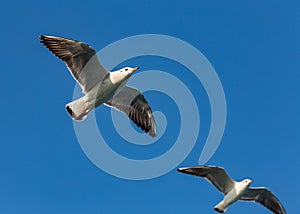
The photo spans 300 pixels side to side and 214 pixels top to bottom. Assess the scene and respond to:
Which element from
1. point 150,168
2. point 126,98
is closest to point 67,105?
point 126,98

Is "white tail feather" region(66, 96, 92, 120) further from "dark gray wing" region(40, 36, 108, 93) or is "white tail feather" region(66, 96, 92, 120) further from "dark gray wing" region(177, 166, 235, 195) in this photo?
"dark gray wing" region(177, 166, 235, 195)

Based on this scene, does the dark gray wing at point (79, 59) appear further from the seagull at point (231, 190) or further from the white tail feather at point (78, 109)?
the seagull at point (231, 190)

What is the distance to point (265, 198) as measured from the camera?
83.5 feet

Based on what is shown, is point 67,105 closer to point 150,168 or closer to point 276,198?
point 150,168

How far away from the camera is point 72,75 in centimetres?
2103

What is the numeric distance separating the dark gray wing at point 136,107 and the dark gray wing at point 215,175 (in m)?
2.13

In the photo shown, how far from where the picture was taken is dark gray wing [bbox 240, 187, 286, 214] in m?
25.0

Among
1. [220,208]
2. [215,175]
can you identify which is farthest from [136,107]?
[220,208]

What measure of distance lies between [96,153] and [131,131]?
5.73 ft

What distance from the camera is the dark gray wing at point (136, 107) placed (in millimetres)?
22578

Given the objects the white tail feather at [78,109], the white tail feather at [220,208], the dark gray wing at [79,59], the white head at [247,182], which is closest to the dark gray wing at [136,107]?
the dark gray wing at [79,59]

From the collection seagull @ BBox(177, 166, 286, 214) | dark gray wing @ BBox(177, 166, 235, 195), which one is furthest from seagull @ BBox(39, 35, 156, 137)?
dark gray wing @ BBox(177, 166, 235, 195)

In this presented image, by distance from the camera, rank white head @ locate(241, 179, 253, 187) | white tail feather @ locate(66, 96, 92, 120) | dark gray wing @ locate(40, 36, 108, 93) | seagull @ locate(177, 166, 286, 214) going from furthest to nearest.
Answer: white head @ locate(241, 179, 253, 187) → seagull @ locate(177, 166, 286, 214) → white tail feather @ locate(66, 96, 92, 120) → dark gray wing @ locate(40, 36, 108, 93)

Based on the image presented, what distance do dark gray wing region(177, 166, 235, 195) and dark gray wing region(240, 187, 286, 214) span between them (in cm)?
99
